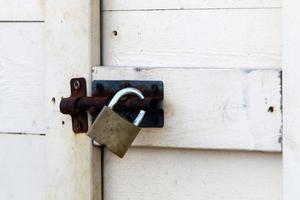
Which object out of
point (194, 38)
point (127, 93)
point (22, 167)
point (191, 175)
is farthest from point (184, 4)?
point (22, 167)

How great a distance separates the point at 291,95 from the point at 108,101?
29 centimetres

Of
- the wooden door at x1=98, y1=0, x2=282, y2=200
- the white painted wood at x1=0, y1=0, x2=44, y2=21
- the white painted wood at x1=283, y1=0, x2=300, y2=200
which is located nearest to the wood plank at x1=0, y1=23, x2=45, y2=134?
the white painted wood at x1=0, y1=0, x2=44, y2=21

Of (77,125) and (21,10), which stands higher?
(21,10)

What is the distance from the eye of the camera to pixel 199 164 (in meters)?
1.17

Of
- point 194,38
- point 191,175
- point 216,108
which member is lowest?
point 191,175

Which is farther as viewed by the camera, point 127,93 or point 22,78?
point 22,78

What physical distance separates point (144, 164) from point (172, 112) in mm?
108

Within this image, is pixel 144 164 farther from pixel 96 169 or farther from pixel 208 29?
pixel 208 29

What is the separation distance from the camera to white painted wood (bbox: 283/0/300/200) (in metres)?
1.08

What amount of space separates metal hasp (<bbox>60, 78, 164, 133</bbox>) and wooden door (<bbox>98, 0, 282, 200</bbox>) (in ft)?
0.04

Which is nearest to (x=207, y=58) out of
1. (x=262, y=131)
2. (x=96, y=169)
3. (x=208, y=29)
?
(x=208, y=29)

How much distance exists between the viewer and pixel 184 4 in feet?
3.85

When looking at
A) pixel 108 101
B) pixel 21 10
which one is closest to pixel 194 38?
pixel 108 101

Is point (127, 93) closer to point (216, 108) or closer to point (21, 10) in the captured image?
point (216, 108)
